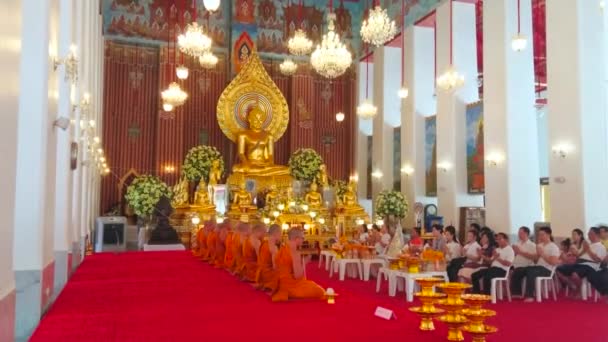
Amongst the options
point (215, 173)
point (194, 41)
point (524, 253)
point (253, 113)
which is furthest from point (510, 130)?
point (253, 113)

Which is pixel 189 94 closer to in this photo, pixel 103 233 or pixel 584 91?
pixel 103 233

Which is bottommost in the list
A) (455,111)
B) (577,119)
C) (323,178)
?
(323,178)

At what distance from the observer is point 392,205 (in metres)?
15.7

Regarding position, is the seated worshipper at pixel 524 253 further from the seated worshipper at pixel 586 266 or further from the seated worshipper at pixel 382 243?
the seated worshipper at pixel 382 243

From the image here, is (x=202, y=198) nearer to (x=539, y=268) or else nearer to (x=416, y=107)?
(x=416, y=107)

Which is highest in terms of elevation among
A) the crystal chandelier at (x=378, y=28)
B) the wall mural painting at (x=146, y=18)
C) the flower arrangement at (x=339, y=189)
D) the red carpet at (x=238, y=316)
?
the wall mural painting at (x=146, y=18)

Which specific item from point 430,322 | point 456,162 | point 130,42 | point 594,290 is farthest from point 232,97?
point 430,322

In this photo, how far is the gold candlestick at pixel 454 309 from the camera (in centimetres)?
470

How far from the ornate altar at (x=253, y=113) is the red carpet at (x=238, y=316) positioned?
1005 centimetres

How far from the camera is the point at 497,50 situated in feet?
43.6

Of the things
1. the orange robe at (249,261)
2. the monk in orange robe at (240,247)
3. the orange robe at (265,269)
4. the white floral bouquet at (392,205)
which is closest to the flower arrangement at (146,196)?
the white floral bouquet at (392,205)

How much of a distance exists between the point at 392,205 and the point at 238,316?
34.0ft

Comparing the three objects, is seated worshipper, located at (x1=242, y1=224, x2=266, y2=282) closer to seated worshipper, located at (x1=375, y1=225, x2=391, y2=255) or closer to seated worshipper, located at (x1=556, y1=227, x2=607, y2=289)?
seated worshipper, located at (x1=375, y1=225, x2=391, y2=255)

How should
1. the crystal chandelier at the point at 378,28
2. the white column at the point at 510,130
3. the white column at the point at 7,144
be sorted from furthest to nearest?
the white column at the point at 510,130
the crystal chandelier at the point at 378,28
the white column at the point at 7,144
